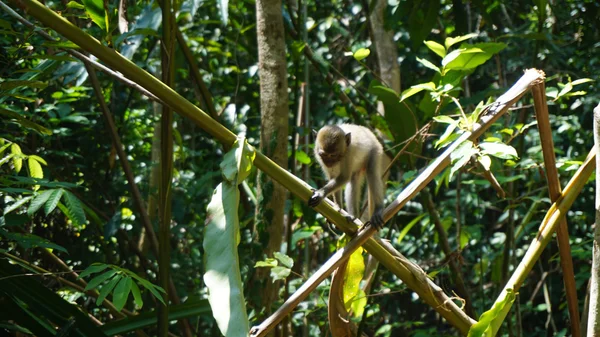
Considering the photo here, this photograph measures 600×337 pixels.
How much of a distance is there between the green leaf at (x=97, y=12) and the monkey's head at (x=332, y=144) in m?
2.26

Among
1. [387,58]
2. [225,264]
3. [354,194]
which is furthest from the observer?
[387,58]

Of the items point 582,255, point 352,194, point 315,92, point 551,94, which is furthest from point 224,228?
point 315,92

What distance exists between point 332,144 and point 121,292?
6.85ft

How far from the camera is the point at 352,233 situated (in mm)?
2430

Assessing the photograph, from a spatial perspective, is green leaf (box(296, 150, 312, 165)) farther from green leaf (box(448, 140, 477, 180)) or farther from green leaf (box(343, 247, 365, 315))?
green leaf (box(448, 140, 477, 180))

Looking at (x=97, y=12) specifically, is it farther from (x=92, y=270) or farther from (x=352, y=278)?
(x=352, y=278)

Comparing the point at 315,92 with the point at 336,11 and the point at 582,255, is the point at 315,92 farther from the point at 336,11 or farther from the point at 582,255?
the point at 582,255

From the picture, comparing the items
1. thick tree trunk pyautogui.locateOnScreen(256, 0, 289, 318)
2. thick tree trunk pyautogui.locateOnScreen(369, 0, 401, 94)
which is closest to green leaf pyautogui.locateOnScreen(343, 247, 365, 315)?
thick tree trunk pyautogui.locateOnScreen(256, 0, 289, 318)

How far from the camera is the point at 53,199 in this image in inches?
123

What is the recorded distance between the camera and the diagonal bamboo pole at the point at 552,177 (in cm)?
261

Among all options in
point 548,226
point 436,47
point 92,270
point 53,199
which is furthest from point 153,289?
point 436,47

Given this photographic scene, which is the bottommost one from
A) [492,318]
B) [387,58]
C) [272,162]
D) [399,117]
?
[492,318]

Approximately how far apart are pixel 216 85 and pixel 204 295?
7.66 ft

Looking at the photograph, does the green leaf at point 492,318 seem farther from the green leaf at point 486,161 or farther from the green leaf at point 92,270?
the green leaf at point 92,270
